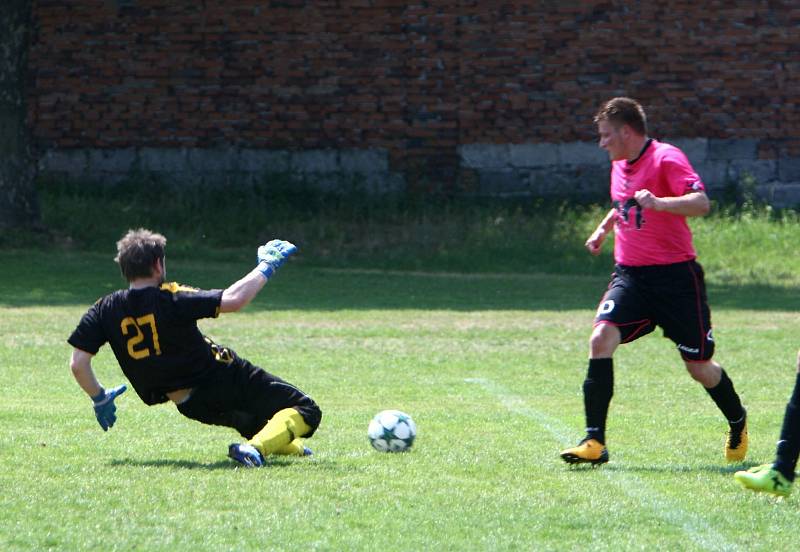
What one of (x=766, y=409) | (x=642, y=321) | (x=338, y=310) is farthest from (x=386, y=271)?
(x=642, y=321)

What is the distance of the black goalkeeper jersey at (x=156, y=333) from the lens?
696cm

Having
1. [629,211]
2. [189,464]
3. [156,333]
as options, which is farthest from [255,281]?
[629,211]

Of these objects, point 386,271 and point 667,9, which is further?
point 667,9

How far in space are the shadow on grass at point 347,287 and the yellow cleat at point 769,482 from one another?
11.0 m

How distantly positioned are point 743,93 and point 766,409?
1433 cm

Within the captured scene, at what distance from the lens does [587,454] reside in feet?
22.9

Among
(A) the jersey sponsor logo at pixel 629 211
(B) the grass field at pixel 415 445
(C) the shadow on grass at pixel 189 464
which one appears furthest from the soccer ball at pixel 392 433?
(A) the jersey sponsor logo at pixel 629 211

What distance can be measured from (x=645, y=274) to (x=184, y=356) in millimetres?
2477

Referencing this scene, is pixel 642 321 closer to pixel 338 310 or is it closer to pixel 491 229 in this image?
pixel 338 310

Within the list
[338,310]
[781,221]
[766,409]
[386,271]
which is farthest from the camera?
[781,221]

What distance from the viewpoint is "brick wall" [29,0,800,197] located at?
2317 cm

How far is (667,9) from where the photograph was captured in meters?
23.1

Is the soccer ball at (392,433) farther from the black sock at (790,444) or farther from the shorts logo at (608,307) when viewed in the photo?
the black sock at (790,444)

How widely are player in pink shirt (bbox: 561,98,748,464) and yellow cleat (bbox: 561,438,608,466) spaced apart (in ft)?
0.47
